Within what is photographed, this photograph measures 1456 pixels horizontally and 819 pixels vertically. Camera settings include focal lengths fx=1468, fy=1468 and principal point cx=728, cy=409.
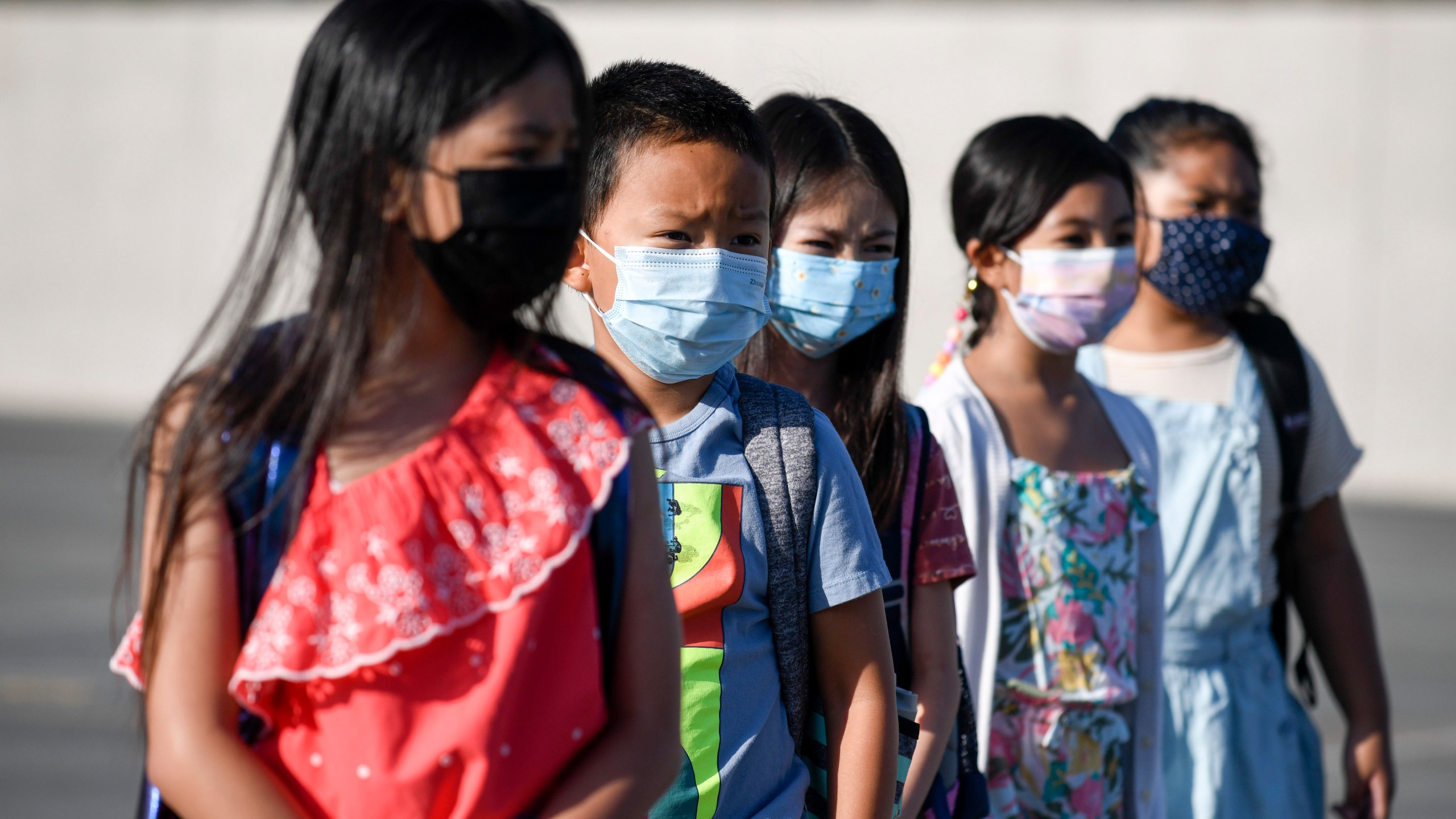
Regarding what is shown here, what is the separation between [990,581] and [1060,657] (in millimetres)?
211

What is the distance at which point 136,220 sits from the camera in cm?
1975

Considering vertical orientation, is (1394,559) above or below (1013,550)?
below

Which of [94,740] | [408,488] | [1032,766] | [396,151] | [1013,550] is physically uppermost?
[396,151]

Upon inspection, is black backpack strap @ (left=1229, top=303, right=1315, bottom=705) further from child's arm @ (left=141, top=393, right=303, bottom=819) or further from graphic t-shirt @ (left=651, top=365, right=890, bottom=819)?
child's arm @ (left=141, top=393, right=303, bottom=819)

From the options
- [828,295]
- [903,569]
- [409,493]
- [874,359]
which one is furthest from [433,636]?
[874,359]

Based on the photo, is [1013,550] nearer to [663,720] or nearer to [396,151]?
[663,720]

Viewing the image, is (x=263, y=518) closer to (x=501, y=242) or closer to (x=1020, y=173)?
(x=501, y=242)

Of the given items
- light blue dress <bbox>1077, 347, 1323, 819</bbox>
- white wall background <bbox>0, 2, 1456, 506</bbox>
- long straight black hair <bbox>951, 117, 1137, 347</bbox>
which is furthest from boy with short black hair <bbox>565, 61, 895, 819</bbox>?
white wall background <bbox>0, 2, 1456, 506</bbox>

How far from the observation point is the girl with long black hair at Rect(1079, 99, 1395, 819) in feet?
10.9

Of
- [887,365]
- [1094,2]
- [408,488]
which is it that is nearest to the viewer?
[408,488]

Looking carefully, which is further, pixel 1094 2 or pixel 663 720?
pixel 1094 2

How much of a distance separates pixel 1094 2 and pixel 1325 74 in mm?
2543

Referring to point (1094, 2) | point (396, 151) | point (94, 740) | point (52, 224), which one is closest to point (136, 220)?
point (52, 224)

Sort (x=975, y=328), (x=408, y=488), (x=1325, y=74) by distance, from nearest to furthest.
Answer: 1. (x=408, y=488)
2. (x=975, y=328)
3. (x=1325, y=74)
